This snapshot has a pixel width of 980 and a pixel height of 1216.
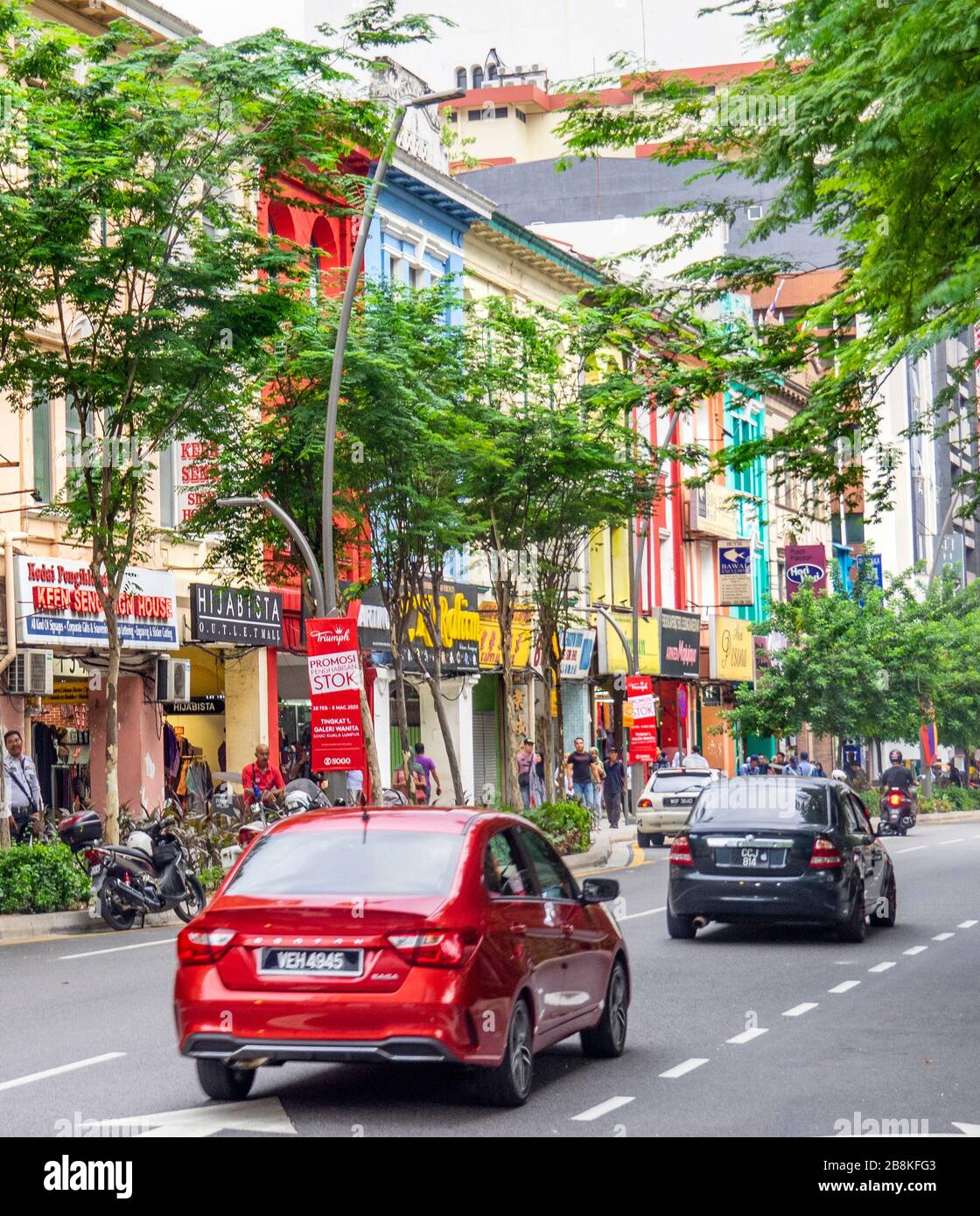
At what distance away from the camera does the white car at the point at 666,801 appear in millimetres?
38281

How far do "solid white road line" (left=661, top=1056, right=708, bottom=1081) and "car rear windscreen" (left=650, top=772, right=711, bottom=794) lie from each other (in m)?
27.5

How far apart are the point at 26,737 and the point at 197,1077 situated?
19.6 m

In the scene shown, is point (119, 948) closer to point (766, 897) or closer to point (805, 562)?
point (766, 897)

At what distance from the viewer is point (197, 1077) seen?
10.2 m

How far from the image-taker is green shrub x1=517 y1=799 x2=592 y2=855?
3108 cm

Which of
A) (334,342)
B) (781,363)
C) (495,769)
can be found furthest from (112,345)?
(495,769)

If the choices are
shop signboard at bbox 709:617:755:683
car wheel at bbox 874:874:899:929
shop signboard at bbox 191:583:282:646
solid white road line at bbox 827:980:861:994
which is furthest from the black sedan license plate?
shop signboard at bbox 709:617:755:683

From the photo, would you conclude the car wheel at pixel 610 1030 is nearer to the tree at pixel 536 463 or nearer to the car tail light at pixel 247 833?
the car tail light at pixel 247 833

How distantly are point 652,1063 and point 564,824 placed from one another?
66.6 ft

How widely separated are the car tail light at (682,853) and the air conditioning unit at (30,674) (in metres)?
12.4

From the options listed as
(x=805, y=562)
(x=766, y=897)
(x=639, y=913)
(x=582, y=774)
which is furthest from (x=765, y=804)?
(x=805, y=562)

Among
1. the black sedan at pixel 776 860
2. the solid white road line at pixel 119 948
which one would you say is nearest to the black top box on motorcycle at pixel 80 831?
the solid white road line at pixel 119 948

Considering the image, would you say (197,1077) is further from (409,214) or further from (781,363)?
Answer: (409,214)
